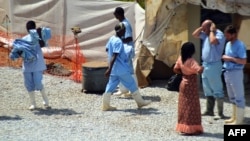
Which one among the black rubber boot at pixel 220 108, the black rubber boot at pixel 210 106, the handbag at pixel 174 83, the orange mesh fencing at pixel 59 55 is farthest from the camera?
the orange mesh fencing at pixel 59 55

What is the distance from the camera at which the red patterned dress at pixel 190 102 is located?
28.6ft

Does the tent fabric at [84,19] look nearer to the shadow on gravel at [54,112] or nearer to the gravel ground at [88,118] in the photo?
the gravel ground at [88,118]

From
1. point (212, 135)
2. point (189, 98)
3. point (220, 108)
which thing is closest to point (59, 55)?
point (220, 108)

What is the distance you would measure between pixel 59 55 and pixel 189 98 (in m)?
7.03

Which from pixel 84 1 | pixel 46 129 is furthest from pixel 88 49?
pixel 46 129

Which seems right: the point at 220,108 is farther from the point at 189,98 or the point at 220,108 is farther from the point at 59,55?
the point at 59,55

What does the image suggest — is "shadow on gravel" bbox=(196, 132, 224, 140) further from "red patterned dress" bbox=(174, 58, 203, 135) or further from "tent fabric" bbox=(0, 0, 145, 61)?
"tent fabric" bbox=(0, 0, 145, 61)

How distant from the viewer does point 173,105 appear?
10.8m

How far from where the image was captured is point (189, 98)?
8.71 metres

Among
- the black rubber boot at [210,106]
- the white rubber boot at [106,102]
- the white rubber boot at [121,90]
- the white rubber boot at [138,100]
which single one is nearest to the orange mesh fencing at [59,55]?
the white rubber boot at [121,90]

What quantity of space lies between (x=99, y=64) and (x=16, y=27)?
484cm

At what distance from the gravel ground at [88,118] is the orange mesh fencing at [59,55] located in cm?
151

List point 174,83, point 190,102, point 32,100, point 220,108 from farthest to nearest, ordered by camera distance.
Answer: point 174,83
point 32,100
point 220,108
point 190,102

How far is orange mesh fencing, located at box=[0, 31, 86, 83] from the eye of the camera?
46.4 feet
